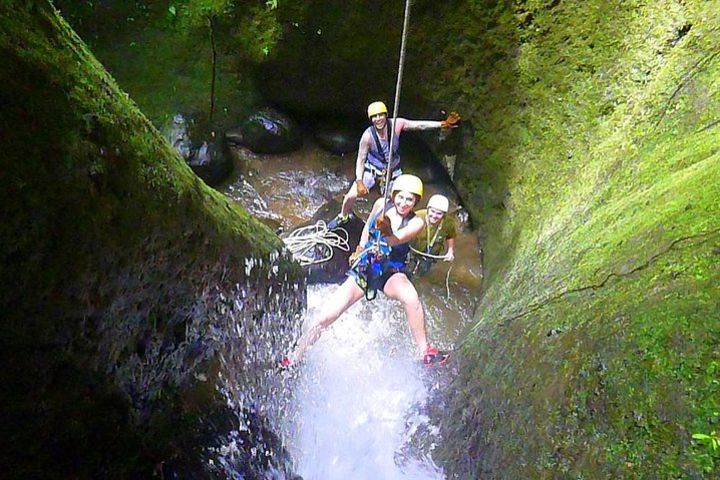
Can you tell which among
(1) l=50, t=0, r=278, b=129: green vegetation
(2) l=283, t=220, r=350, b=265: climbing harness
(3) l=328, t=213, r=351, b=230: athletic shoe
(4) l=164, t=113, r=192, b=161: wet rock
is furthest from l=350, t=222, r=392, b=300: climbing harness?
(1) l=50, t=0, r=278, b=129: green vegetation

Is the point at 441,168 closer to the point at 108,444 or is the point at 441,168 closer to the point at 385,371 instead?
the point at 385,371

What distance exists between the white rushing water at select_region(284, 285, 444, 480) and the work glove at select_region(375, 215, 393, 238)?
115cm

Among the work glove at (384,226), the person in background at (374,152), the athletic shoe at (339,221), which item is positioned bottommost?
the work glove at (384,226)

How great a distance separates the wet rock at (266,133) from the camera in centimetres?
688

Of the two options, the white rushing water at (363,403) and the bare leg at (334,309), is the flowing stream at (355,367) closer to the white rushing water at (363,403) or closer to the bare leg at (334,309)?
the white rushing water at (363,403)

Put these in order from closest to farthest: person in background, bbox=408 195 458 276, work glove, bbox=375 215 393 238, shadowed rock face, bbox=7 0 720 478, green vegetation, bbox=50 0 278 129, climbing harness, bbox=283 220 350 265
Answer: shadowed rock face, bbox=7 0 720 478
work glove, bbox=375 215 393 238
person in background, bbox=408 195 458 276
climbing harness, bbox=283 220 350 265
green vegetation, bbox=50 0 278 129

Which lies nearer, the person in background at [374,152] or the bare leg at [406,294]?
the bare leg at [406,294]

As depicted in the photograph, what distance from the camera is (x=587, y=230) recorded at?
123 inches

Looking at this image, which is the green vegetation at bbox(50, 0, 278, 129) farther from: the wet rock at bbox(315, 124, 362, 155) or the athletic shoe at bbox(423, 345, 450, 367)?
the athletic shoe at bbox(423, 345, 450, 367)

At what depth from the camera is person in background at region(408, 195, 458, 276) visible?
4535mm

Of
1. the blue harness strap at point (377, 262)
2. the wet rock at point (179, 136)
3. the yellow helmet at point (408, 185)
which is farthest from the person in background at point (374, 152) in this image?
the wet rock at point (179, 136)

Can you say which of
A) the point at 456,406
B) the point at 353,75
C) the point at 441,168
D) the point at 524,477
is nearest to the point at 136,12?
the point at 353,75

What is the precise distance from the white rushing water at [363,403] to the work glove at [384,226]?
115 centimetres

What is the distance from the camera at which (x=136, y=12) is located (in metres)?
6.90
